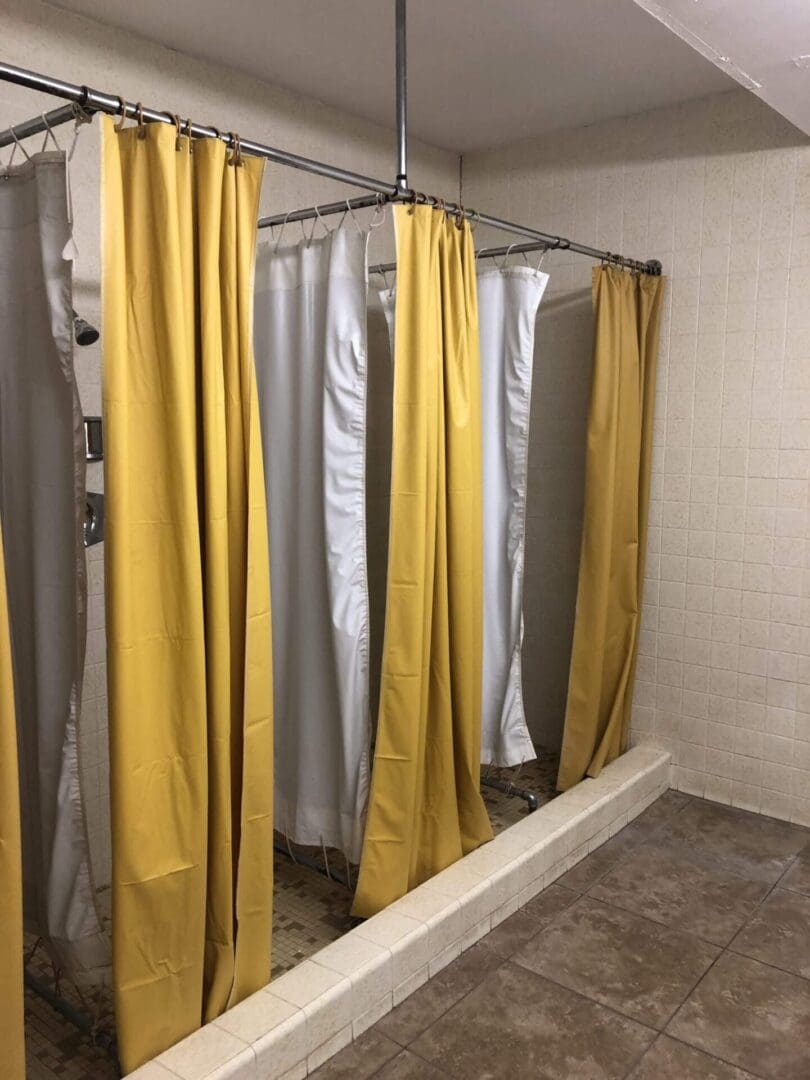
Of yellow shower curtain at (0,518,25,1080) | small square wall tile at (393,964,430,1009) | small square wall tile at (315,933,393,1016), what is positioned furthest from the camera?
small square wall tile at (393,964,430,1009)

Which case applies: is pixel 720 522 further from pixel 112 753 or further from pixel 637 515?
pixel 112 753

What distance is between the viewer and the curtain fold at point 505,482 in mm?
2637

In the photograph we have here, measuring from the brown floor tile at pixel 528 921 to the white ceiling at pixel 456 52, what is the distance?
2.41 meters

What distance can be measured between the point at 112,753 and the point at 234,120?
2071 mm

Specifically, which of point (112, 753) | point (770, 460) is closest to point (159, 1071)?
point (112, 753)

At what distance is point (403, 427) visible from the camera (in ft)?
7.09

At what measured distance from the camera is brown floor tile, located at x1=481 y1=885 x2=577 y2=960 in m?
2.27

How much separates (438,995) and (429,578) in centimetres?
98

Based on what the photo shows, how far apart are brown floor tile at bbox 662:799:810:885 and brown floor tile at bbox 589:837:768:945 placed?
0.07m

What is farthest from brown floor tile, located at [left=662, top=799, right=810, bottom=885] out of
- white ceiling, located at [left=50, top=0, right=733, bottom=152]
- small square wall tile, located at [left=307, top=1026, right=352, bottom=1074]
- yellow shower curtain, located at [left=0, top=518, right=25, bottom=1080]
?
white ceiling, located at [left=50, top=0, right=733, bottom=152]

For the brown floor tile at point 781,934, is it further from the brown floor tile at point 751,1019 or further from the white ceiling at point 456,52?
the white ceiling at point 456,52

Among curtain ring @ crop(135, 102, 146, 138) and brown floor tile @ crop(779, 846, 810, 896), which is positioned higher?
curtain ring @ crop(135, 102, 146, 138)

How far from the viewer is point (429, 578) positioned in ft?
7.24

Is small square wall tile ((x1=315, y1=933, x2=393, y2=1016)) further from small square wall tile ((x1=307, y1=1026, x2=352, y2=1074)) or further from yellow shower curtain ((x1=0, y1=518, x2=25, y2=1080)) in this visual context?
yellow shower curtain ((x1=0, y1=518, x2=25, y2=1080))
